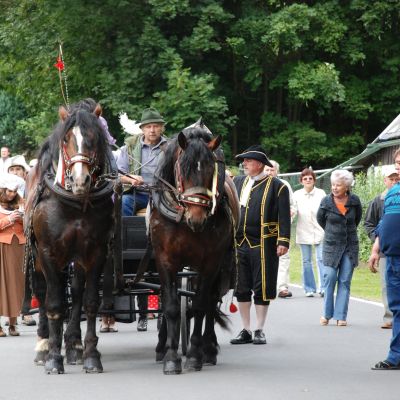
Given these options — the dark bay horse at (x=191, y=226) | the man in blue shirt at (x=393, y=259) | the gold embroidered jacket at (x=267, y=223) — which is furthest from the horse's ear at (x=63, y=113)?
the gold embroidered jacket at (x=267, y=223)

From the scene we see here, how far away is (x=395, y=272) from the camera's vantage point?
419 inches

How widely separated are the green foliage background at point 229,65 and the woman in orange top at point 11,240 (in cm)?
2047

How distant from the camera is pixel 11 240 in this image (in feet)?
49.5

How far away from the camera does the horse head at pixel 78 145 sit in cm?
1012

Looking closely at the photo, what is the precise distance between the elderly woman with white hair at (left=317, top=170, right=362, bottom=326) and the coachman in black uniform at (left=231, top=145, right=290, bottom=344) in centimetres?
199

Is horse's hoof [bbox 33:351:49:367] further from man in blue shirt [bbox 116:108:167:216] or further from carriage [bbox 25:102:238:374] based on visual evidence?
man in blue shirt [bbox 116:108:167:216]

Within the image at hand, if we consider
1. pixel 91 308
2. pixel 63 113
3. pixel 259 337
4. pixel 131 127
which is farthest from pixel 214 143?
pixel 259 337

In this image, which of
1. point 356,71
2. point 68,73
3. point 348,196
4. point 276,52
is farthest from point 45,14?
point 348,196

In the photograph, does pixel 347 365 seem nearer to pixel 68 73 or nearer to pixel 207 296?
pixel 207 296

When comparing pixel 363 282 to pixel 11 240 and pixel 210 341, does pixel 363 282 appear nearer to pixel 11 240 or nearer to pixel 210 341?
pixel 11 240

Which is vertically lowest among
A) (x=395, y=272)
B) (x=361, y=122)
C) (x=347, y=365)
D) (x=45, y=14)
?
(x=347, y=365)

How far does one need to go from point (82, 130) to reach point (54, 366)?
2072 mm

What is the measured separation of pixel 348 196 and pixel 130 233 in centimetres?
455

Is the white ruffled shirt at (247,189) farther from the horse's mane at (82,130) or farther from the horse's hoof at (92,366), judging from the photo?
the horse's hoof at (92,366)
